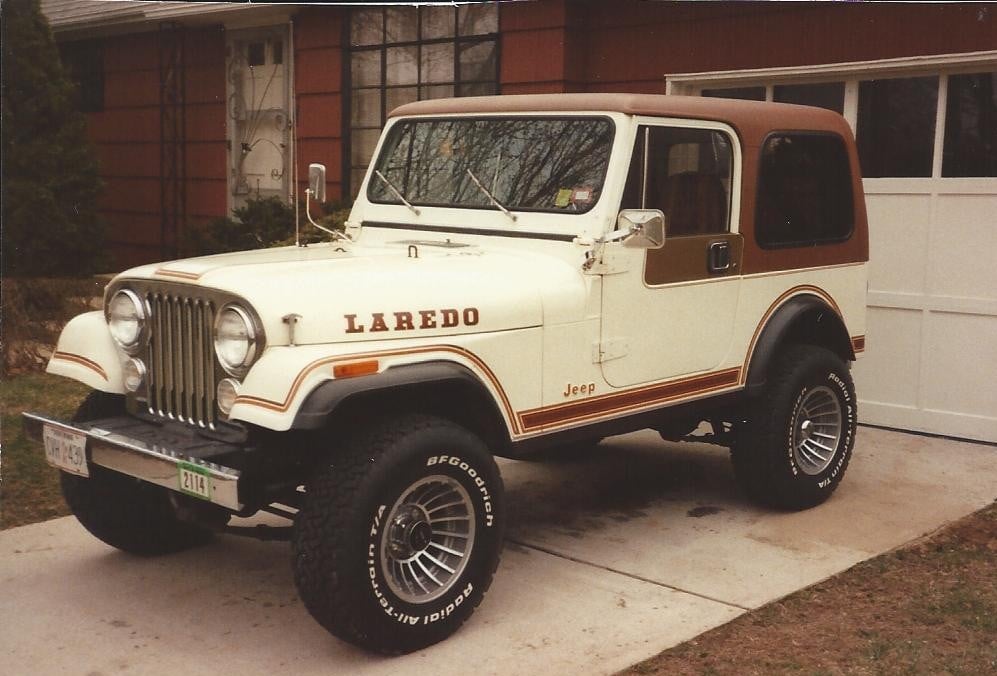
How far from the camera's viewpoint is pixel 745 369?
5.56 m

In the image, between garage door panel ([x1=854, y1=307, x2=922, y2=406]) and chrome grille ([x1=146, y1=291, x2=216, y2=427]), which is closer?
chrome grille ([x1=146, y1=291, x2=216, y2=427])

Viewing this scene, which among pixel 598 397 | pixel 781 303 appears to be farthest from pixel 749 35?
pixel 598 397

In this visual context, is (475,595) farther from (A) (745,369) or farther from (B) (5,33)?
(B) (5,33)

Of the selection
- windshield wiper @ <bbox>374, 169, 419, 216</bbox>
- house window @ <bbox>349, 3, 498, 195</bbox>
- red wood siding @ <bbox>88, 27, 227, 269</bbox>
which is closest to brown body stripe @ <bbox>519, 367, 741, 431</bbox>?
windshield wiper @ <bbox>374, 169, 419, 216</bbox>

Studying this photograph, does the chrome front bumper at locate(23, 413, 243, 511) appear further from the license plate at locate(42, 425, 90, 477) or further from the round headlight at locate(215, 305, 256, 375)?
the round headlight at locate(215, 305, 256, 375)

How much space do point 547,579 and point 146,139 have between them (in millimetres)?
11562

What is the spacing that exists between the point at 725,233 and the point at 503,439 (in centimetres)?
171

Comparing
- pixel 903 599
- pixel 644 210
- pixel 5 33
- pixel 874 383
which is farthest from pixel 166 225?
pixel 903 599

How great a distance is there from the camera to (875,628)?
14.3ft

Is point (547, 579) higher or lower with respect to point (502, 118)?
lower

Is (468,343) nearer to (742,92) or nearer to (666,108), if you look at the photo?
(666,108)

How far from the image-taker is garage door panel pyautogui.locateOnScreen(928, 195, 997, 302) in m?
7.04

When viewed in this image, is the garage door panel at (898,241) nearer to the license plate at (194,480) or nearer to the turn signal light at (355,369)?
the turn signal light at (355,369)

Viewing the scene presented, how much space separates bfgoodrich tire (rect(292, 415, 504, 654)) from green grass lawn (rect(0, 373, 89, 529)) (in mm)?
2454
